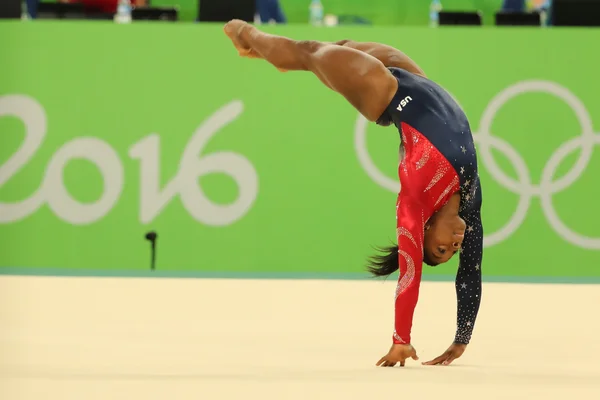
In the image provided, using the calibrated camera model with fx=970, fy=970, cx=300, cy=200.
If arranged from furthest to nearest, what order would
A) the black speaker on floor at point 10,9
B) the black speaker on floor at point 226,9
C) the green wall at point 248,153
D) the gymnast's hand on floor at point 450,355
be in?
the black speaker on floor at point 226,9
the black speaker on floor at point 10,9
the green wall at point 248,153
the gymnast's hand on floor at point 450,355

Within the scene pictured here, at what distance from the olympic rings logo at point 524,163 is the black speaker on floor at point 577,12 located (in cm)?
58

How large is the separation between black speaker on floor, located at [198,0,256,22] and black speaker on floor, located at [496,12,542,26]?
6.18 feet

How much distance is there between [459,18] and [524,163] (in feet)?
4.24

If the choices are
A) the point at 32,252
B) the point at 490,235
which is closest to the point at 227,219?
the point at 32,252

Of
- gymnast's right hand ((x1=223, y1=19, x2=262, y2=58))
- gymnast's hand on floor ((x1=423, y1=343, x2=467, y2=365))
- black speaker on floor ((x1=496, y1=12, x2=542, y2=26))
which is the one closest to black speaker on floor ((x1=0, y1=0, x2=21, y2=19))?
gymnast's right hand ((x1=223, y1=19, x2=262, y2=58))

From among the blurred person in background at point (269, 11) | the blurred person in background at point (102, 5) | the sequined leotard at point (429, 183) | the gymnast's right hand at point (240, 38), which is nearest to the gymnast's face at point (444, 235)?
the sequined leotard at point (429, 183)

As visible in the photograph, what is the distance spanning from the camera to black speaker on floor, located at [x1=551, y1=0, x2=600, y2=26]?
718cm

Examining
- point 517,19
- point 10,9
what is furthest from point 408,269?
point 10,9

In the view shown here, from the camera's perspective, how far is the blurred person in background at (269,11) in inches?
305

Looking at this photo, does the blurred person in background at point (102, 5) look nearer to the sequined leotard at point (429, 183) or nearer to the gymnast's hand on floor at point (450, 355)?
the sequined leotard at point (429, 183)

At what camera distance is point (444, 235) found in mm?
3482

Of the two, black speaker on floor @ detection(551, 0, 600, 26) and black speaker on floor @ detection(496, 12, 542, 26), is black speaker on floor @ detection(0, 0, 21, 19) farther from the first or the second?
black speaker on floor @ detection(551, 0, 600, 26)

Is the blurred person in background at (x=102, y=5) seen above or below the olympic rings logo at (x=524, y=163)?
above

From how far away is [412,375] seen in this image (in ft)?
10.2
